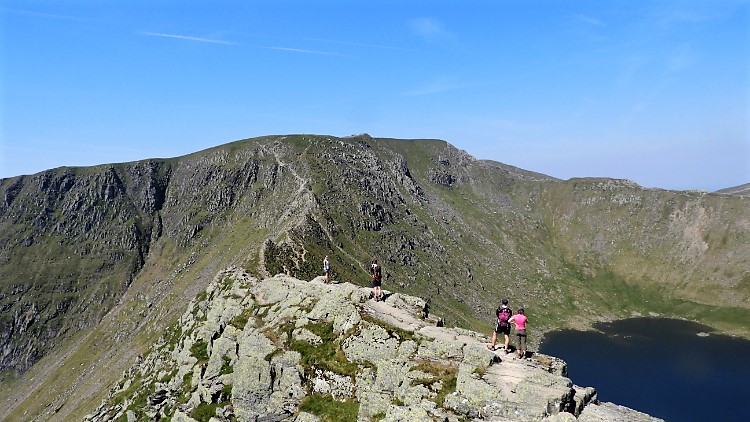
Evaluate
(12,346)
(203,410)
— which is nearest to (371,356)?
(203,410)

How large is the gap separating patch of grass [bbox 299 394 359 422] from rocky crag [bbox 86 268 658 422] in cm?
8

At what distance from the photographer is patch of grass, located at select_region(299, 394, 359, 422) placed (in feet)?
97.1

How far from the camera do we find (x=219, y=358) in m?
41.2

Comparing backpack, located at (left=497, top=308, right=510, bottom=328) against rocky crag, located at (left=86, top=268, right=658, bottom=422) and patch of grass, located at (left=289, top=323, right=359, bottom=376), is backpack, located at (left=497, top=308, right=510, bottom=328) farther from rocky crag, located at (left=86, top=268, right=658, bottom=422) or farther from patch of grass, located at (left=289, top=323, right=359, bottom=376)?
patch of grass, located at (left=289, top=323, right=359, bottom=376)

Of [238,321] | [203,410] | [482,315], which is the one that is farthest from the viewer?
[482,315]

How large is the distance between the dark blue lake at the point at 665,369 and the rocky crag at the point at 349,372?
411 feet

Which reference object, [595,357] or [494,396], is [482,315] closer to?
[595,357]

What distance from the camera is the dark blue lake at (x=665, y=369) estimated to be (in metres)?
131

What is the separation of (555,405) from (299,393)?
18117mm

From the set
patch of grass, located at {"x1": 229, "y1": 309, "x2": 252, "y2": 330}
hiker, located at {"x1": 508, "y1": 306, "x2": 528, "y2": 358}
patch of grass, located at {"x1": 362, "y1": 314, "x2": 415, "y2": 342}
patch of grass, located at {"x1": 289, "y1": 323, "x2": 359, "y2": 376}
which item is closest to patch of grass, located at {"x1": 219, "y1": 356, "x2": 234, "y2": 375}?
patch of grass, located at {"x1": 229, "y1": 309, "x2": 252, "y2": 330}

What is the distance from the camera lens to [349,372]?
106ft

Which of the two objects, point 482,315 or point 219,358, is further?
→ point 482,315

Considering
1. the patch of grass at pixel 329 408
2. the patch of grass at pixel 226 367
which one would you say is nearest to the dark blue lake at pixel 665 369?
the patch of grass at pixel 226 367

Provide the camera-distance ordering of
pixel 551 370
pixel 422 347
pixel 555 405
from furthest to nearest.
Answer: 1. pixel 422 347
2. pixel 551 370
3. pixel 555 405
